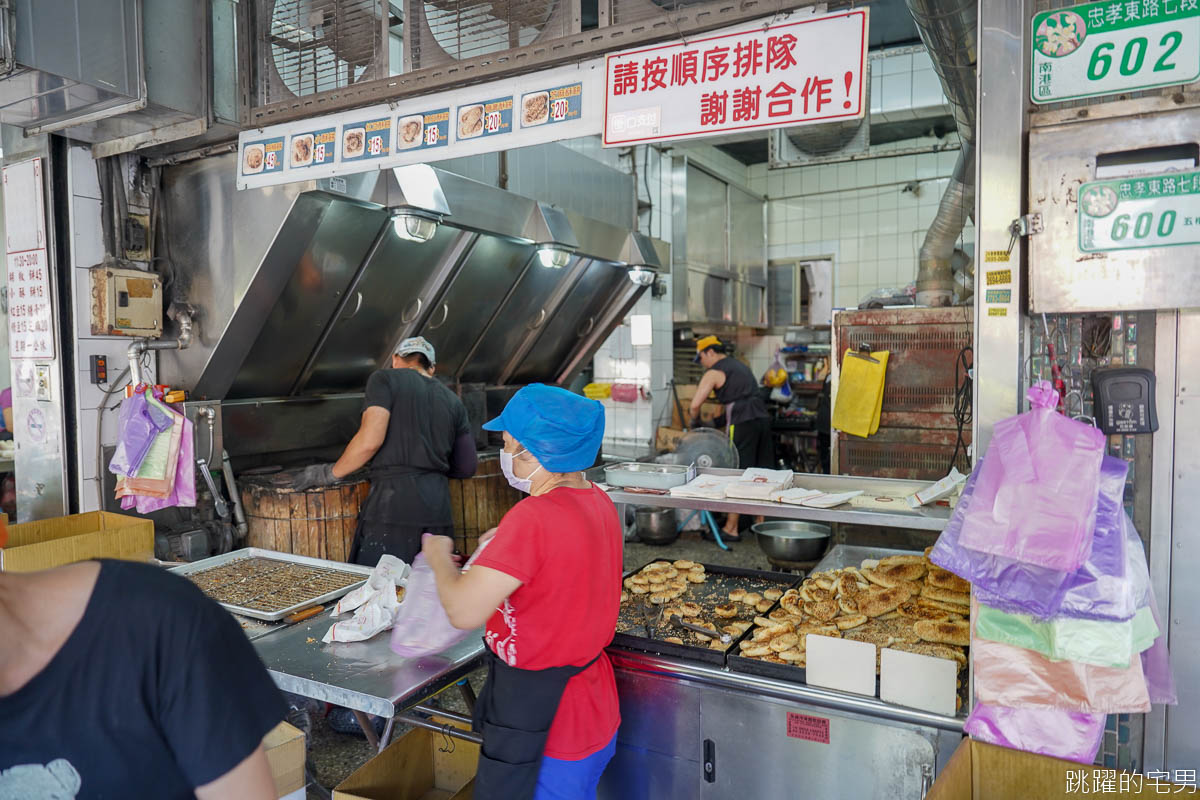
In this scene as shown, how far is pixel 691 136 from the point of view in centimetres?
247

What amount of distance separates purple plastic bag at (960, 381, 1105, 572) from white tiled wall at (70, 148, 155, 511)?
4.40 meters

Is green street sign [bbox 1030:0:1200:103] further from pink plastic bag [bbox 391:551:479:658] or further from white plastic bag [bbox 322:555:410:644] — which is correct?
white plastic bag [bbox 322:555:410:644]

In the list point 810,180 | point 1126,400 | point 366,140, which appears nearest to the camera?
point 1126,400

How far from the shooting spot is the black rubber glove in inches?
179

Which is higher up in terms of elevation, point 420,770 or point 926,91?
point 926,91

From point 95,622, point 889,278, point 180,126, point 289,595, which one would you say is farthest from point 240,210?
point 889,278

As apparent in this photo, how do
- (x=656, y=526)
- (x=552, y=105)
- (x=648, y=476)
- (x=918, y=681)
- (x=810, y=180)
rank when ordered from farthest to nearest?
(x=810, y=180) < (x=656, y=526) < (x=648, y=476) < (x=552, y=105) < (x=918, y=681)

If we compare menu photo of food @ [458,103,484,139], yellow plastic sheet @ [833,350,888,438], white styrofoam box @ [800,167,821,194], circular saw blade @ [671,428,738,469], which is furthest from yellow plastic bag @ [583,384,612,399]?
menu photo of food @ [458,103,484,139]

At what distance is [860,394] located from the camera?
4594mm

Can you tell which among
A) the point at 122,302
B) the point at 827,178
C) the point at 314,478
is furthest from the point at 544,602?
the point at 827,178

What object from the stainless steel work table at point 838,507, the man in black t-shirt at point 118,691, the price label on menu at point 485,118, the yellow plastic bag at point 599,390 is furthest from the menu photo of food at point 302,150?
the yellow plastic bag at point 599,390

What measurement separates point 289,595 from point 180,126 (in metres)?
2.39

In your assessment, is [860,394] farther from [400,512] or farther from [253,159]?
[253,159]

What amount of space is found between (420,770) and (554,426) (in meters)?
1.36
